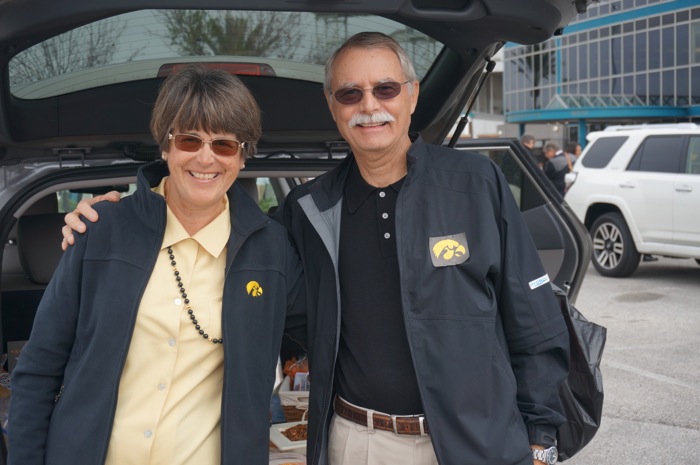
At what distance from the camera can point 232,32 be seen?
2.33m

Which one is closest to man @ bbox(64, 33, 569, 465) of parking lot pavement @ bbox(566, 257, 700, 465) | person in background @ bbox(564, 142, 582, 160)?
parking lot pavement @ bbox(566, 257, 700, 465)

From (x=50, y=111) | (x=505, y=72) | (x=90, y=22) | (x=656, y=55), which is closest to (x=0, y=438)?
(x=50, y=111)

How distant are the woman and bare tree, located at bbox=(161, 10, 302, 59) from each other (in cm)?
34

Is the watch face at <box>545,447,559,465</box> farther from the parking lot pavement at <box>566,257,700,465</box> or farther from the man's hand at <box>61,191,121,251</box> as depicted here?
the parking lot pavement at <box>566,257,700,465</box>

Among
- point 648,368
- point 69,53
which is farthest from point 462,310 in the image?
point 648,368

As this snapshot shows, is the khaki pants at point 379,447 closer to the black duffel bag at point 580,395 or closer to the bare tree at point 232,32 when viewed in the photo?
the black duffel bag at point 580,395

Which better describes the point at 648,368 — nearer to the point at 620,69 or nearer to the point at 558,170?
the point at 558,170

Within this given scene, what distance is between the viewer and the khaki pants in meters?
2.08

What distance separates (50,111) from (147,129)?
310 millimetres

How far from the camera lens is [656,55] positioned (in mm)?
35062

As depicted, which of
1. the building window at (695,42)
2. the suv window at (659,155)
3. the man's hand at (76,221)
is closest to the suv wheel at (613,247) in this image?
the suv window at (659,155)

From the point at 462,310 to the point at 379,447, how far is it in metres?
0.44

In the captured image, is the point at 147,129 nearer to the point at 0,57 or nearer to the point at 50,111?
the point at 50,111

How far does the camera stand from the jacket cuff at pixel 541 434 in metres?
2.11
